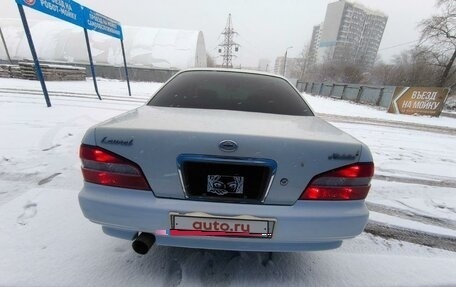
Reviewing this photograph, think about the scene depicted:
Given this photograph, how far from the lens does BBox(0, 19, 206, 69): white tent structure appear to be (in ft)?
98.6

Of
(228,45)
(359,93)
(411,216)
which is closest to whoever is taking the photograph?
(411,216)

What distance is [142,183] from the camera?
1446mm

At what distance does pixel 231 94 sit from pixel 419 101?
652 inches

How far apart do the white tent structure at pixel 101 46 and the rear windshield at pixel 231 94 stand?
29.1m

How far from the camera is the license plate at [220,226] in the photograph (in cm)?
141

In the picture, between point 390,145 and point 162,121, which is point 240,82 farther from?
point 390,145

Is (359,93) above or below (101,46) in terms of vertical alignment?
below

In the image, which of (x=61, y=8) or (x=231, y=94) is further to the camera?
(x=61, y=8)

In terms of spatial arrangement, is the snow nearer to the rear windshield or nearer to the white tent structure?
the rear windshield

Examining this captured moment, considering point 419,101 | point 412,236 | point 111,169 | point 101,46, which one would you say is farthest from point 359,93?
point 101,46

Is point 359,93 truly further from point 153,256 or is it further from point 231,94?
point 153,256

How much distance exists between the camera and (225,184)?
1.45 meters

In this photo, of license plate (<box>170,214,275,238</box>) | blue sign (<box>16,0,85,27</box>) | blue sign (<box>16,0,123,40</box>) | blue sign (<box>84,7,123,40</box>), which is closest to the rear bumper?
license plate (<box>170,214,275,238</box>)

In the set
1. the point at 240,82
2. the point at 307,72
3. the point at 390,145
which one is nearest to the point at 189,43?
the point at 390,145
